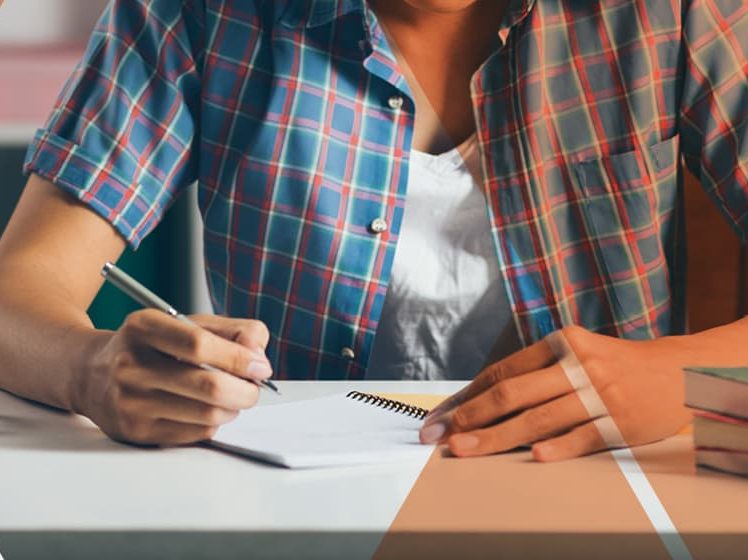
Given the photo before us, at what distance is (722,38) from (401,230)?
23cm

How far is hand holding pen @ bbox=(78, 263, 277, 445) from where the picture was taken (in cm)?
40

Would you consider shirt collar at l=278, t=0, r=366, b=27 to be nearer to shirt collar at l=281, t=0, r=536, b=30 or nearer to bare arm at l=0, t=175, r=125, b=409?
shirt collar at l=281, t=0, r=536, b=30

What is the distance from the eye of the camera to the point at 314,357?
67 cm

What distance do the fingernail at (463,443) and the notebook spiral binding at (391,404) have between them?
0.17ft

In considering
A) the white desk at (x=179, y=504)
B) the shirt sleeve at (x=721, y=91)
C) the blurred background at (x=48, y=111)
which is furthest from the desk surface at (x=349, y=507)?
the shirt sleeve at (x=721, y=91)

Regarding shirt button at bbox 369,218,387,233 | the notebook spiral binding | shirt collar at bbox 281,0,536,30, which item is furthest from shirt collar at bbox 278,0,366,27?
the notebook spiral binding

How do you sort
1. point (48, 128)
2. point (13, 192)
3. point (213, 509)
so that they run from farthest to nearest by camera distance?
point (13, 192) < point (48, 128) < point (213, 509)

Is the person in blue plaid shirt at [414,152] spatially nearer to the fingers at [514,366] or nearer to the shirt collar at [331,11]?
the shirt collar at [331,11]

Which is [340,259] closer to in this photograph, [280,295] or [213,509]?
[280,295]

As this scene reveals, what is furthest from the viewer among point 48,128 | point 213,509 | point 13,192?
point 13,192

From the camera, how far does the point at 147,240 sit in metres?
0.96

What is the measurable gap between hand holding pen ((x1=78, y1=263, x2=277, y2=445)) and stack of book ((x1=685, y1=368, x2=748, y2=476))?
0.51 feet

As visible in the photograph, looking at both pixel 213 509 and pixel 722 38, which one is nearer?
pixel 213 509

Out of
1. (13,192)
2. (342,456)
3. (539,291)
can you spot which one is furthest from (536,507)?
(13,192)
